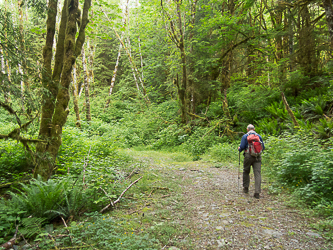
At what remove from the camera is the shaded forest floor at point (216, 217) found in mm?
3307

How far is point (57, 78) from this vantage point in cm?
493

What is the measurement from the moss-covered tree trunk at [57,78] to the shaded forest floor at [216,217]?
2.25 metres

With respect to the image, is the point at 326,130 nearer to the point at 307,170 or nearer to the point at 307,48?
the point at 307,170

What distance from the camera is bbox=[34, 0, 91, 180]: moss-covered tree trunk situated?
4.71m

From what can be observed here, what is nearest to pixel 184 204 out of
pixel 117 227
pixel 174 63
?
pixel 117 227

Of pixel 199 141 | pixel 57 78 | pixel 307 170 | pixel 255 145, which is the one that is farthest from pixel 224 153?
pixel 57 78

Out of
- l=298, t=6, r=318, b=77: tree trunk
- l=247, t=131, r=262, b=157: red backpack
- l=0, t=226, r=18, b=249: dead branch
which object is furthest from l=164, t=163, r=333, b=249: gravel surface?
l=298, t=6, r=318, b=77: tree trunk

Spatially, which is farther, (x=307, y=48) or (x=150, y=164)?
(x=307, y=48)

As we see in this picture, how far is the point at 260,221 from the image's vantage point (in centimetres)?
402

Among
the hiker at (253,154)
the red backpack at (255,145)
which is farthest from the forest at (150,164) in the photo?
the red backpack at (255,145)

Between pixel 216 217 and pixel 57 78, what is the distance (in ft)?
16.3

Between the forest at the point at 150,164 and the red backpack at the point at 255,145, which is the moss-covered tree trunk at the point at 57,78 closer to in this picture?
the forest at the point at 150,164

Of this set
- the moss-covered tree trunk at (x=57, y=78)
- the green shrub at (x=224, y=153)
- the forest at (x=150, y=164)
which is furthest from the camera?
the green shrub at (x=224, y=153)

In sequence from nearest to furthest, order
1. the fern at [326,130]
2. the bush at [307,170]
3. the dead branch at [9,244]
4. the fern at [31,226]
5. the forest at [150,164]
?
the dead branch at [9,244], the fern at [31,226], the forest at [150,164], the bush at [307,170], the fern at [326,130]
